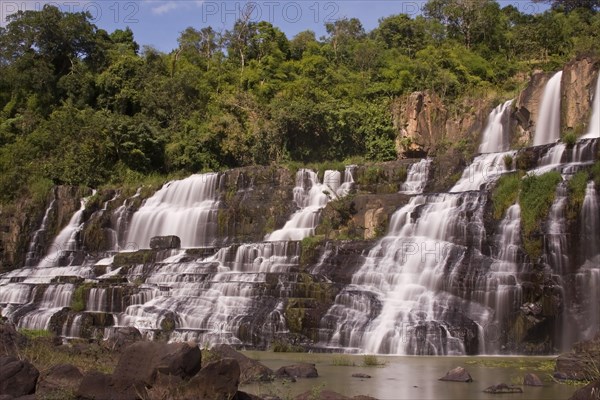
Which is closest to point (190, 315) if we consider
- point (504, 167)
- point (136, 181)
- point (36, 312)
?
point (36, 312)

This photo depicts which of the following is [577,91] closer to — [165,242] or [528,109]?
[528,109]

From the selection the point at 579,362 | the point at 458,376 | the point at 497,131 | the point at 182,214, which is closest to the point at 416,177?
the point at 497,131

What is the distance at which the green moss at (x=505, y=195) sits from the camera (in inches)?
981

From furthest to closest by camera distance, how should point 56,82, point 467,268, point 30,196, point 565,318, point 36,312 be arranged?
point 56,82, point 30,196, point 36,312, point 467,268, point 565,318

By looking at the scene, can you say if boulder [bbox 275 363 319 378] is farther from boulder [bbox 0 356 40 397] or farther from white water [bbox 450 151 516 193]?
white water [bbox 450 151 516 193]

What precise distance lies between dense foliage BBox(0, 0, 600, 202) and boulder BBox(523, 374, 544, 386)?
27724 mm

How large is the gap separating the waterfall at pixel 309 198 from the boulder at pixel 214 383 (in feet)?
71.0

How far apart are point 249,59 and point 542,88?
25.5m

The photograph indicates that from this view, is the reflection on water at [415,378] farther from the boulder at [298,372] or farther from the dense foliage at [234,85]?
the dense foliage at [234,85]

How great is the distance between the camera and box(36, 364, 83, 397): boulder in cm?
1097

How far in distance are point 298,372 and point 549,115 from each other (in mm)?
24908

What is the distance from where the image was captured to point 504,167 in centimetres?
2972

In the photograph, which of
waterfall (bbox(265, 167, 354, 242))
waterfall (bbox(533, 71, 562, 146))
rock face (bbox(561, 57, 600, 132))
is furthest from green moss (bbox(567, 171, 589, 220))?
waterfall (bbox(533, 71, 562, 146))

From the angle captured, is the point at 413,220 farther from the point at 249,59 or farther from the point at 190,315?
the point at 249,59
